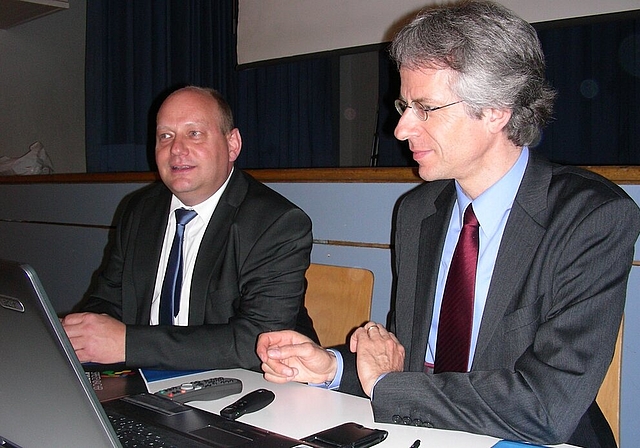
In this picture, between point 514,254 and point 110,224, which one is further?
point 110,224

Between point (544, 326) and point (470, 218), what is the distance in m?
0.31

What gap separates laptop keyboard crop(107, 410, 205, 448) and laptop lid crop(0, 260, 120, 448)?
0.18 m

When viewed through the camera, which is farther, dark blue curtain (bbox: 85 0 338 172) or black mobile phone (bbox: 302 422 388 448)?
dark blue curtain (bbox: 85 0 338 172)

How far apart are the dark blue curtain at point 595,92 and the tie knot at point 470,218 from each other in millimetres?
2750

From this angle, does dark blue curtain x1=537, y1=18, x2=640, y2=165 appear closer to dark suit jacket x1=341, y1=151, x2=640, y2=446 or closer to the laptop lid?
dark suit jacket x1=341, y1=151, x2=640, y2=446

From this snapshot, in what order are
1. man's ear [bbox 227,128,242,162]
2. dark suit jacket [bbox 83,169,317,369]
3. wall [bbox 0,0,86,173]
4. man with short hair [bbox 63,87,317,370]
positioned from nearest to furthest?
dark suit jacket [bbox 83,169,317,369]
man with short hair [bbox 63,87,317,370]
man's ear [bbox 227,128,242,162]
wall [bbox 0,0,86,173]

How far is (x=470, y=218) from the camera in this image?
149 centimetres

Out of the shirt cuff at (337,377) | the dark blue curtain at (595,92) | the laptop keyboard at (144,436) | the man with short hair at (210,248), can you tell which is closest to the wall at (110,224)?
the man with short hair at (210,248)

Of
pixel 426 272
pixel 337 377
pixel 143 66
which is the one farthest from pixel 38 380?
pixel 143 66

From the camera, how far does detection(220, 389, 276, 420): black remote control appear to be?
116 cm

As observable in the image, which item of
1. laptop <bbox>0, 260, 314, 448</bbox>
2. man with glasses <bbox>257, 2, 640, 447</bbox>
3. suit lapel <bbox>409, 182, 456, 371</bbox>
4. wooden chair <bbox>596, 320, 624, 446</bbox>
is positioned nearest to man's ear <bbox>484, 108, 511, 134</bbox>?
man with glasses <bbox>257, 2, 640, 447</bbox>

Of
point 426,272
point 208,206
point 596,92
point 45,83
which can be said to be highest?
point 45,83

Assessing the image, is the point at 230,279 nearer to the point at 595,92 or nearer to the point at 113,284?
the point at 113,284

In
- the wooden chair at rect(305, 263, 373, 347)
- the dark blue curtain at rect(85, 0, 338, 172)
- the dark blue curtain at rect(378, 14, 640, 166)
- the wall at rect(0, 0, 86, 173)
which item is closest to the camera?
the wooden chair at rect(305, 263, 373, 347)
